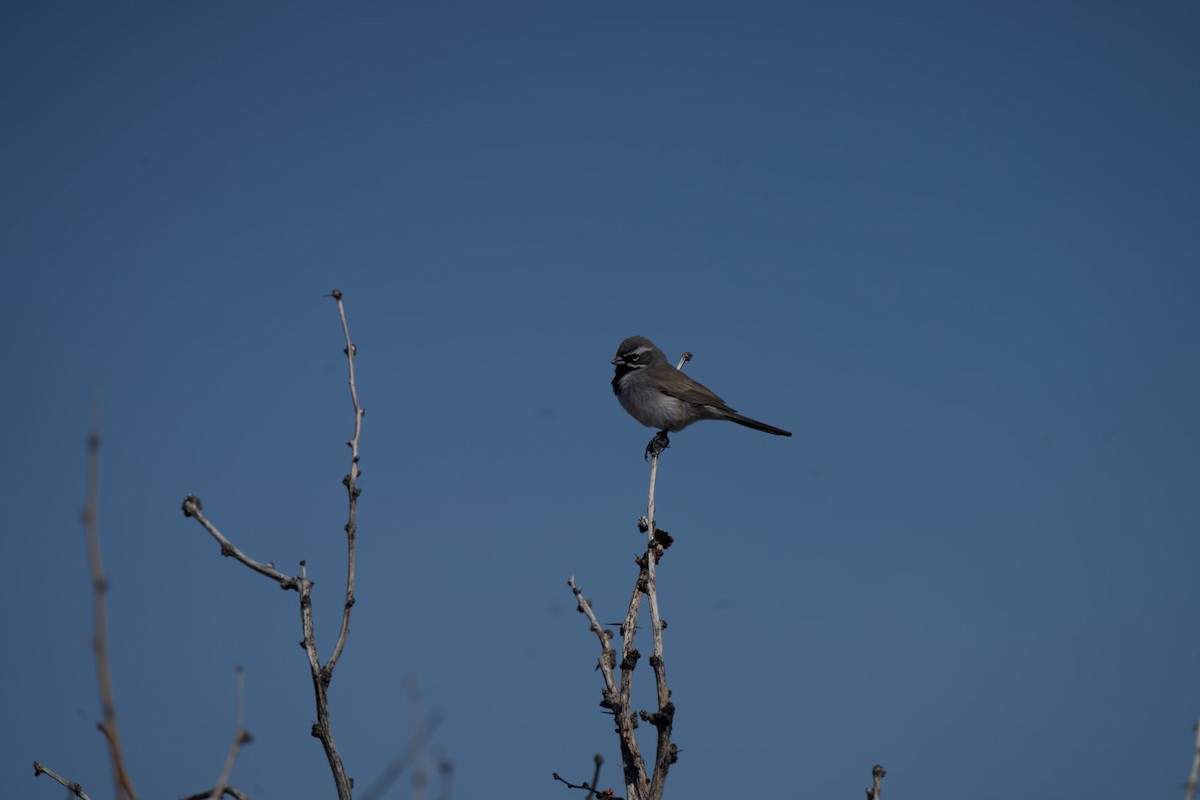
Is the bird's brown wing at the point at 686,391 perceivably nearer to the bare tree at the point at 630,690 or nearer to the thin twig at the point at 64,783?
the bare tree at the point at 630,690

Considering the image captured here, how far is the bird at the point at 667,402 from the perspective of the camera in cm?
1418

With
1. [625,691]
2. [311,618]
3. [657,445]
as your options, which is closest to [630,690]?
[625,691]

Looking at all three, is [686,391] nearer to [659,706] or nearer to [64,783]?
[659,706]

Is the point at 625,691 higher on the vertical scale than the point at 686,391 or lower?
lower

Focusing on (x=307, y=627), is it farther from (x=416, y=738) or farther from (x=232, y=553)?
(x=416, y=738)

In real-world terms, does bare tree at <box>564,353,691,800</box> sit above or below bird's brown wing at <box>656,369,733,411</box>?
below

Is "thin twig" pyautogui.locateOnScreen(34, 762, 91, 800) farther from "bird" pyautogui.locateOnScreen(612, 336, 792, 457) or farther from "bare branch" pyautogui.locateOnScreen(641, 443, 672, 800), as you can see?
"bird" pyautogui.locateOnScreen(612, 336, 792, 457)

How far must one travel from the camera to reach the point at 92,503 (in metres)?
2.17

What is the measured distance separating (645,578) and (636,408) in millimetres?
7539

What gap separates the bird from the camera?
14.2 metres

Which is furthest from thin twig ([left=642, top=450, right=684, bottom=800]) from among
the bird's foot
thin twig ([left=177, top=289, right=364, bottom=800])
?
the bird's foot

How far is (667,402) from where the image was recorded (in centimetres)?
1417

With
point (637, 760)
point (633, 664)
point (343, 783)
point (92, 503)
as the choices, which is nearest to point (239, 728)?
point (92, 503)

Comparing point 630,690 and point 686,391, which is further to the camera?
point 686,391
